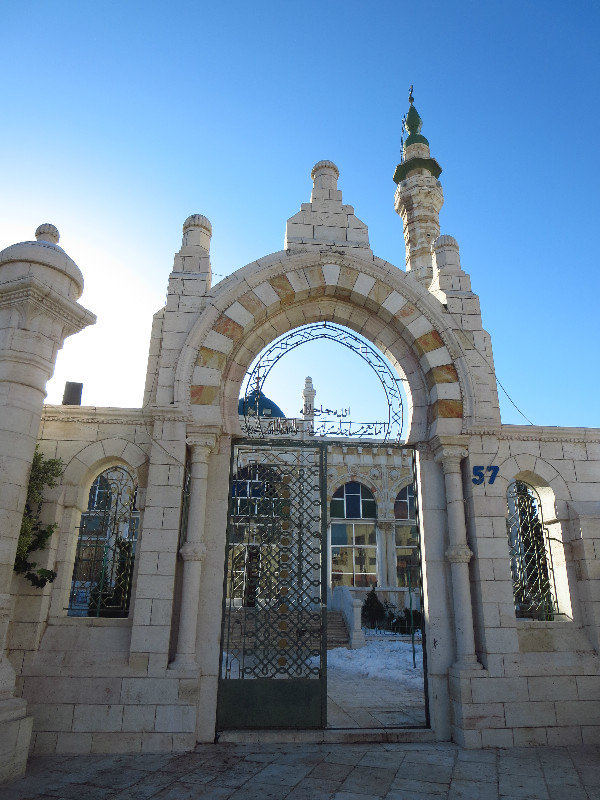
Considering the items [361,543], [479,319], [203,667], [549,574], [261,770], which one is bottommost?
[261,770]

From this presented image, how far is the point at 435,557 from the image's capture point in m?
6.64

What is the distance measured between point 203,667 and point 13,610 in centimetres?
217

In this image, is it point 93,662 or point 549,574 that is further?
point 549,574

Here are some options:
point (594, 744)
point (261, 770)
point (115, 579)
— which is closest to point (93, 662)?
point (115, 579)

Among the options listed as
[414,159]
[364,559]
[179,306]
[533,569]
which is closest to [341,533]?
[364,559]

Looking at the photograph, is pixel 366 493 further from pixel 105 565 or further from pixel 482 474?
pixel 105 565

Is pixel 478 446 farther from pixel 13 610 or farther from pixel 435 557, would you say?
pixel 13 610

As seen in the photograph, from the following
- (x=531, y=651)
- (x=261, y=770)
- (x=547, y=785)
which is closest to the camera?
(x=547, y=785)

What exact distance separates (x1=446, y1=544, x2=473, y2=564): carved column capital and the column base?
15.4 ft

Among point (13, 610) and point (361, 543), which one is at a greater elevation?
point (361, 543)

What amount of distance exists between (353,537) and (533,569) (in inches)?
562

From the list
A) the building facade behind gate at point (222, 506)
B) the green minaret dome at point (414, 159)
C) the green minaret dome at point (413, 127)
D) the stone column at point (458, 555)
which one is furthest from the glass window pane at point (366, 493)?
the stone column at point (458, 555)

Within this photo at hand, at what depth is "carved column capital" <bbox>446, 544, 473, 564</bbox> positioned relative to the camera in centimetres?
637

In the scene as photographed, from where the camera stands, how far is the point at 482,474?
6773 millimetres
